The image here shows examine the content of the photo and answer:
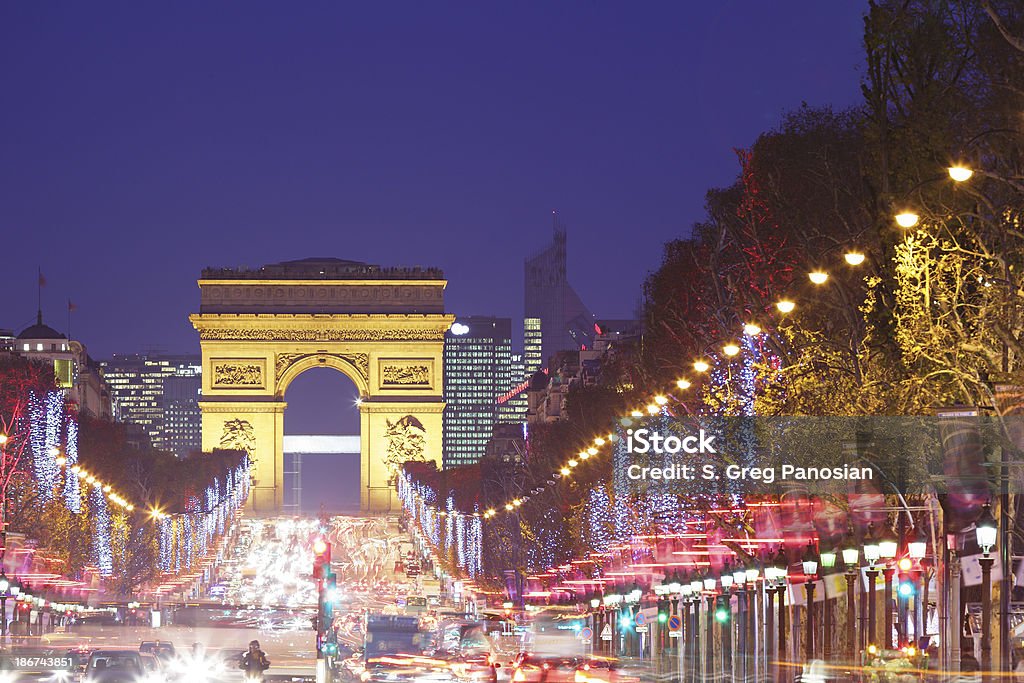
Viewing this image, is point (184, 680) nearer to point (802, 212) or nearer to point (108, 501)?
point (802, 212)

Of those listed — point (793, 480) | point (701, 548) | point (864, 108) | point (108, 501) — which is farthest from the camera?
point (108, 501)

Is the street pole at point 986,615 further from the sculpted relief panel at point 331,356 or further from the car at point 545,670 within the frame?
the sculpted relief panel at point 331,356

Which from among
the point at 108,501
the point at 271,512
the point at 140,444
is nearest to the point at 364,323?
the point at 271,512

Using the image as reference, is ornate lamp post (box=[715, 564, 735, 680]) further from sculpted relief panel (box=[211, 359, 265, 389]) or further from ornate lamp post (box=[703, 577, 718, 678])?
sculpted relief panel (box=[211, 359, 265, 389])

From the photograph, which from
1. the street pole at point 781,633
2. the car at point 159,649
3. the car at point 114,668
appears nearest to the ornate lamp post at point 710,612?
the street pole at point 781,633

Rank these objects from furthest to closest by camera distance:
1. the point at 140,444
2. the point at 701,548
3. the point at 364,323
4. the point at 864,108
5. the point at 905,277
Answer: the point at 140,444
the point at 364,323
the point at 701,548
the point at 864,108
the point at 905,277

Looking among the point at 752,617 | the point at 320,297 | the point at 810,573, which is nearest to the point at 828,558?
the point at 810,573

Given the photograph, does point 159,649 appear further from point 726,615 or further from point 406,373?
point 406,373
